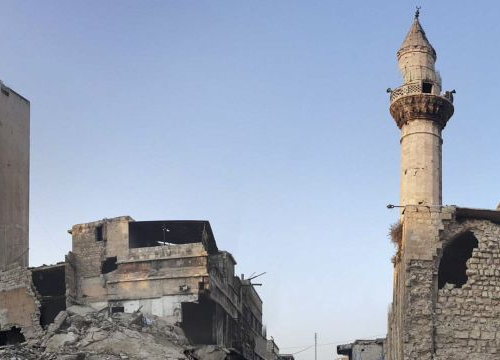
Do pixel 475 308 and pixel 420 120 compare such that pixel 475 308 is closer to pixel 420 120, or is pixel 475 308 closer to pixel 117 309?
pixel 420 120

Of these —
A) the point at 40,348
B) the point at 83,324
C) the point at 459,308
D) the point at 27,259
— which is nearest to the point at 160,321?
the point at 83,324

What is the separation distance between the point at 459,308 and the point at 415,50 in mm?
13240

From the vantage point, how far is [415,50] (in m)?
31.5

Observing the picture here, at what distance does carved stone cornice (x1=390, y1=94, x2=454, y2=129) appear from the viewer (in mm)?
30438

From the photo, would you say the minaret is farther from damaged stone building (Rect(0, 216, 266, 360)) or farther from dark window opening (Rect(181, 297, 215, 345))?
dark window opening (Rect(181, 297, 215, 345))

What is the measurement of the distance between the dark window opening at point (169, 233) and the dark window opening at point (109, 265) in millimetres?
1023

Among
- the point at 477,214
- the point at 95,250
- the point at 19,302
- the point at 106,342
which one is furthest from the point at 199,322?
the point at 477,214

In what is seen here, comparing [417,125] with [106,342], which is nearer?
[106,342]

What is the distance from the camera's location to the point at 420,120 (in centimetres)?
3052

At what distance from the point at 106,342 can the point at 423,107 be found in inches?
588

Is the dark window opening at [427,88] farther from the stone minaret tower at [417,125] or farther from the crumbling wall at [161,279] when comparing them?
the crumbling wall at [161,279]

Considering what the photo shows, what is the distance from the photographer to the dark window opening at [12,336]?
2850cm

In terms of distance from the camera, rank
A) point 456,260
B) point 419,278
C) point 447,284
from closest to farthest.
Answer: point 419,278 → point 447,284 → point 456,260

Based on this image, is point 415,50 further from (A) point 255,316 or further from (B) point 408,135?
(A) point 255,316
